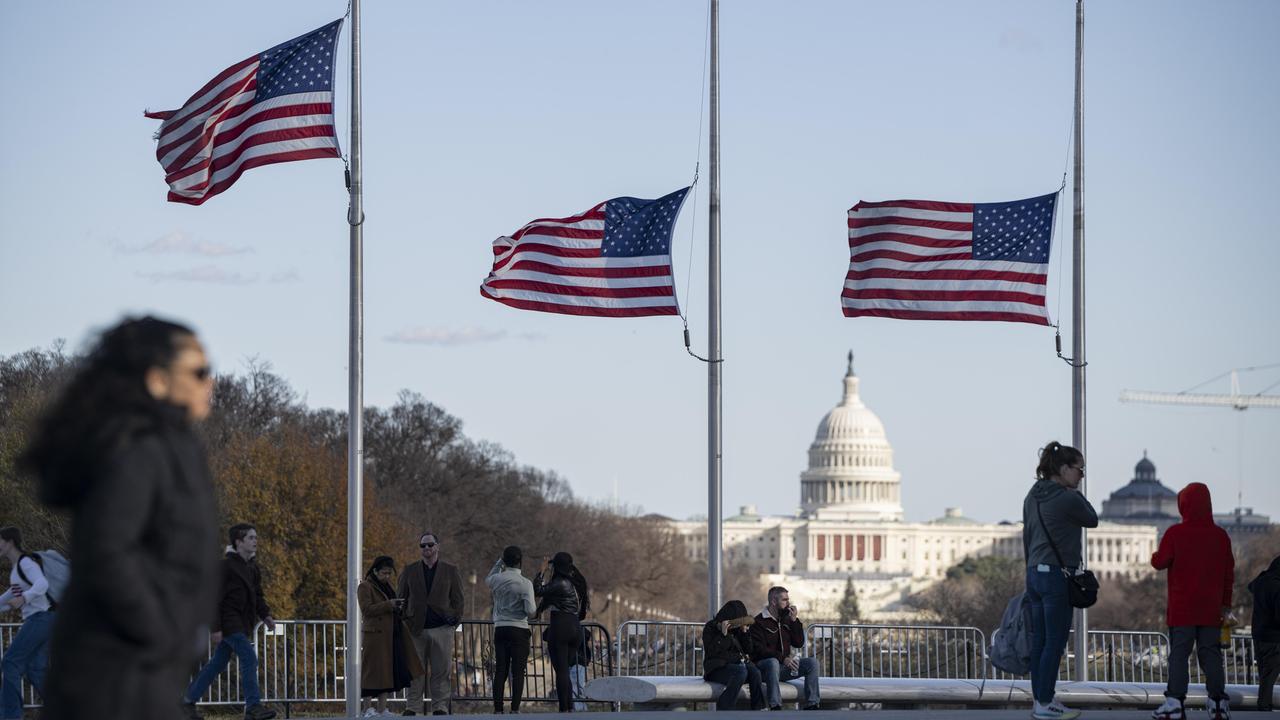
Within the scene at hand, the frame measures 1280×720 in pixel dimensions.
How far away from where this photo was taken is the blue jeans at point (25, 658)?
1456 centimetres

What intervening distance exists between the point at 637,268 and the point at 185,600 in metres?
16.2

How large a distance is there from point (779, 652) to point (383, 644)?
377 cm

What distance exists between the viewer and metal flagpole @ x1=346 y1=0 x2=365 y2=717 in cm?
1919

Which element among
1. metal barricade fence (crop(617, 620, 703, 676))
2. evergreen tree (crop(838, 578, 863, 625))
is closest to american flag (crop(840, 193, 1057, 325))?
metal barricade fence (crop(617, 620, 703, 676))

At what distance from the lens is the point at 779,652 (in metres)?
18.9

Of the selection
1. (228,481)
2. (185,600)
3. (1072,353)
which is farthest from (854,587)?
(185,600)

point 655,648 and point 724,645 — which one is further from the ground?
point 724,645

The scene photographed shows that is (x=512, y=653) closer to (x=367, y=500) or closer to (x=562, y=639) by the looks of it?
(x=562, y=639)

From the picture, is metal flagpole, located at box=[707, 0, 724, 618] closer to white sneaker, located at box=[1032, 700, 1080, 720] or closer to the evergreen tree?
white sneaker, located at box=[1032, 700, 1080, 720]

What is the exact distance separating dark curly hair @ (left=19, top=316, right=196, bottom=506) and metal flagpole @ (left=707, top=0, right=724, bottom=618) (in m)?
15.6

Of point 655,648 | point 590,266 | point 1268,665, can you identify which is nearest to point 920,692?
point 1268,665

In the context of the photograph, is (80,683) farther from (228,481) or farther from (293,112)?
(228,481)

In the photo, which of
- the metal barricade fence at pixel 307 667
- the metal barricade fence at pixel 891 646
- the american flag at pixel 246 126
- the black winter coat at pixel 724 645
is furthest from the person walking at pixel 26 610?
the metal barricade fence at pixel 891 646

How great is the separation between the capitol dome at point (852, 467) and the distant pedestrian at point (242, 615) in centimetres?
18174
